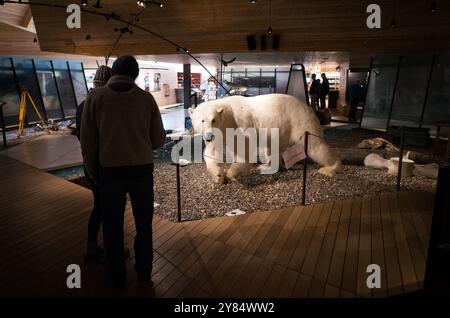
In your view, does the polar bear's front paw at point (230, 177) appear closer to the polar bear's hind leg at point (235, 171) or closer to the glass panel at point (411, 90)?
the polar bear's hind leg at point (235, 171)

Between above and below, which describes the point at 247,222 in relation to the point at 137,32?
below

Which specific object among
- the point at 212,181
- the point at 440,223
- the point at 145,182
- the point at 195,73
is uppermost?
the point at 195,73

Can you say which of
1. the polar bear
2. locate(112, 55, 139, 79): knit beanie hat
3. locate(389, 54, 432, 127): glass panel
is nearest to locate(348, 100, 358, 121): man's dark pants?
locate(389, 54, 432, 127): glass panel

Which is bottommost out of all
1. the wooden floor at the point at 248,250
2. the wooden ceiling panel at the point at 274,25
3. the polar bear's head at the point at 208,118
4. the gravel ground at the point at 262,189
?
the gravel ground at the point at 262,189

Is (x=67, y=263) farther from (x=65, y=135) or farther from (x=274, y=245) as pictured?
(x=65, y=135)

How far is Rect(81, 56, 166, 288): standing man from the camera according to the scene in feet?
6.73

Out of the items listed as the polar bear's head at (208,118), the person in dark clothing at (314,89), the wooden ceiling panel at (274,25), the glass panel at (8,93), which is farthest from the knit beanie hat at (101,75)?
the glass panel at (8,93)

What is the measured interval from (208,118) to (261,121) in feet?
3.31

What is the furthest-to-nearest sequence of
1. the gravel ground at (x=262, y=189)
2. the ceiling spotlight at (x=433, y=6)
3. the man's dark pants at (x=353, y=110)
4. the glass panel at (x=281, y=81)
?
1. the glass panel at (x=281, y=81)
2. the man's dark pants at (x=353, y=110)
3. the ceiling spotlight at (x=433, y=6)
4. the gravel ground at (x=262, y=189)

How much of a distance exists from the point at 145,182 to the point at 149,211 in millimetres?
220

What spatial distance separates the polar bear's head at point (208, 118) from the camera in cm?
482

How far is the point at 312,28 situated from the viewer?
740cm

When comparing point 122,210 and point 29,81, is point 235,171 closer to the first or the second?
point 122,210
